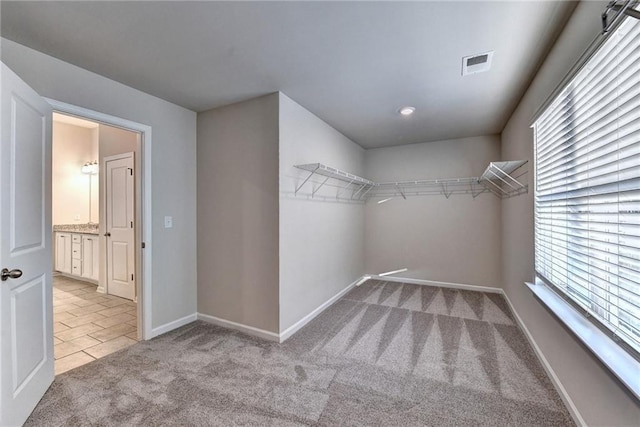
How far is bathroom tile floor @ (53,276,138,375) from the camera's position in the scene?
2.46 metres

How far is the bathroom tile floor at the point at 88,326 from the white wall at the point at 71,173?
1.67 metres

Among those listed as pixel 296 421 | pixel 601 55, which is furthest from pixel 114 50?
pixel 601 55

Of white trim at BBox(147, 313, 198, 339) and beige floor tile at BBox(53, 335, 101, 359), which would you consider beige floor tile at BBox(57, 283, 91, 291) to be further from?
white trim at BBox(147, 313, 198, 339)

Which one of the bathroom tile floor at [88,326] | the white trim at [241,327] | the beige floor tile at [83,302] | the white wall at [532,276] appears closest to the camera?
the white wall at [532,276]

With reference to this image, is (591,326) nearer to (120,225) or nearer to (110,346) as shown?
(110,346)

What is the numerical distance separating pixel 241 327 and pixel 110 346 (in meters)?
1.18

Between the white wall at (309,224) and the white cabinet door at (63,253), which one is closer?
the white wall at (309,224)

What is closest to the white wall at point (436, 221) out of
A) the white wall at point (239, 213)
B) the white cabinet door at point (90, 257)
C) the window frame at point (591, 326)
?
the window frame at point (591, 326)

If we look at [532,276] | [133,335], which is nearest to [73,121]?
[133,335]

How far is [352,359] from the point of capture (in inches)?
92.4

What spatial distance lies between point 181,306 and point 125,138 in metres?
2.46

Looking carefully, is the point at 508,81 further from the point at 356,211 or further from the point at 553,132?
the point at 356,211

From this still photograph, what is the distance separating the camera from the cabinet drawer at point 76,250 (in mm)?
4741

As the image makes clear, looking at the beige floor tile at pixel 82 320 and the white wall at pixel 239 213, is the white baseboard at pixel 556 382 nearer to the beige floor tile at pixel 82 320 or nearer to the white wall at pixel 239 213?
the white wall at pixel 239 213
